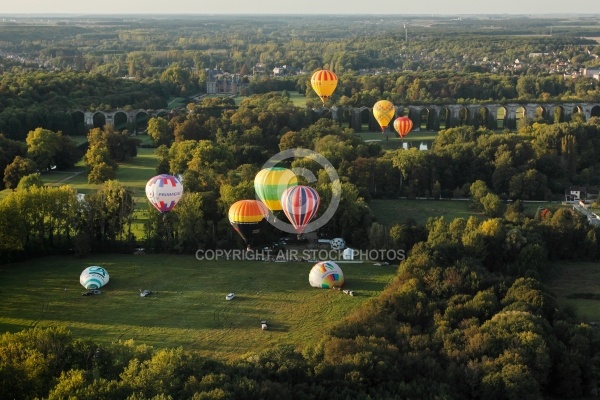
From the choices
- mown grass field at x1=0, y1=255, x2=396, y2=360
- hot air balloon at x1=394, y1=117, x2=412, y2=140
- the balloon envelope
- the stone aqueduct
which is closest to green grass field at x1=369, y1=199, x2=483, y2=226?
mown grass field at x1=0, y1=255, x2=396, y2=360

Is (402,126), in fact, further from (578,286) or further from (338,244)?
(578,286)

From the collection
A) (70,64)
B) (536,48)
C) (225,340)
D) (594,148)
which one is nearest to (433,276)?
(225,340)

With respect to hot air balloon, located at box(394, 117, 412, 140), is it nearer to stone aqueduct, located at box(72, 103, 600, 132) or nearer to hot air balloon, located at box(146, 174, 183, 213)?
stone aqueduct, located at box(72, 103, 600, 132)

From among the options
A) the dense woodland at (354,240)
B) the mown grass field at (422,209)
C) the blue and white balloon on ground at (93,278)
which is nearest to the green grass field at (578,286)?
the dense woodland at (354,240)

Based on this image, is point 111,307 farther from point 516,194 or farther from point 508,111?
point 508,111

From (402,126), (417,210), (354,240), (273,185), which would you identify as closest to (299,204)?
(273,185)

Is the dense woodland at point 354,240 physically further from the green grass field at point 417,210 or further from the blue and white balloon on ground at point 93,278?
the blue and white balloon on ground at point 93,278
